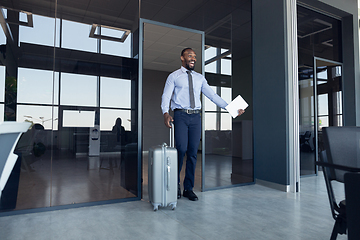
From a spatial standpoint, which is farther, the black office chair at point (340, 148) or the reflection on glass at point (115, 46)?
the reflection on glass at point (115, 46)

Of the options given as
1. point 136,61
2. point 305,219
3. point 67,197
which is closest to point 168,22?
point 136,61

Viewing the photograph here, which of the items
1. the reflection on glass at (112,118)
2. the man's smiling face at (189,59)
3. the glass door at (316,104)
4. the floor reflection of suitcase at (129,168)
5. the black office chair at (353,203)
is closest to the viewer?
the black office chair at (353,203)

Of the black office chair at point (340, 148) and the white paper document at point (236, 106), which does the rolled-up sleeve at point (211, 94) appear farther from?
the black office chair at point (340, 148)

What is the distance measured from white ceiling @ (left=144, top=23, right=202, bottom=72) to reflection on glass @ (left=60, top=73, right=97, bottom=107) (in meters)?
1.43

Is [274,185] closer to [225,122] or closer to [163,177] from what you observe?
[225,122]

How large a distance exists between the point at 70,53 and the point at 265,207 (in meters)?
2.69

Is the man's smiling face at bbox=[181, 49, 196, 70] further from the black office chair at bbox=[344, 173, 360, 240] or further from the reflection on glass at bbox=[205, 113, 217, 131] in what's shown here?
the black office chair at bbox=[344, 173, 360, 240]

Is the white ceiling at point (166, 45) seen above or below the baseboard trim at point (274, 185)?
above

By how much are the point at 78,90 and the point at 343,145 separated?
8.19 ft

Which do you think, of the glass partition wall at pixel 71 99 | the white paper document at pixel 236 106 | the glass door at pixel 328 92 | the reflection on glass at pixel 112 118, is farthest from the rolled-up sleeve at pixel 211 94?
the glass door at pixel 328 92

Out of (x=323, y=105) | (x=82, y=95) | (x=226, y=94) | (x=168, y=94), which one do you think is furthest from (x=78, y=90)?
(x=323, y=105)

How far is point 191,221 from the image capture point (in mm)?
2277

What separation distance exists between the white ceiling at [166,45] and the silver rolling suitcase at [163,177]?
56.8 inches

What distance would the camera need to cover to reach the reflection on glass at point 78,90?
2.69 m
